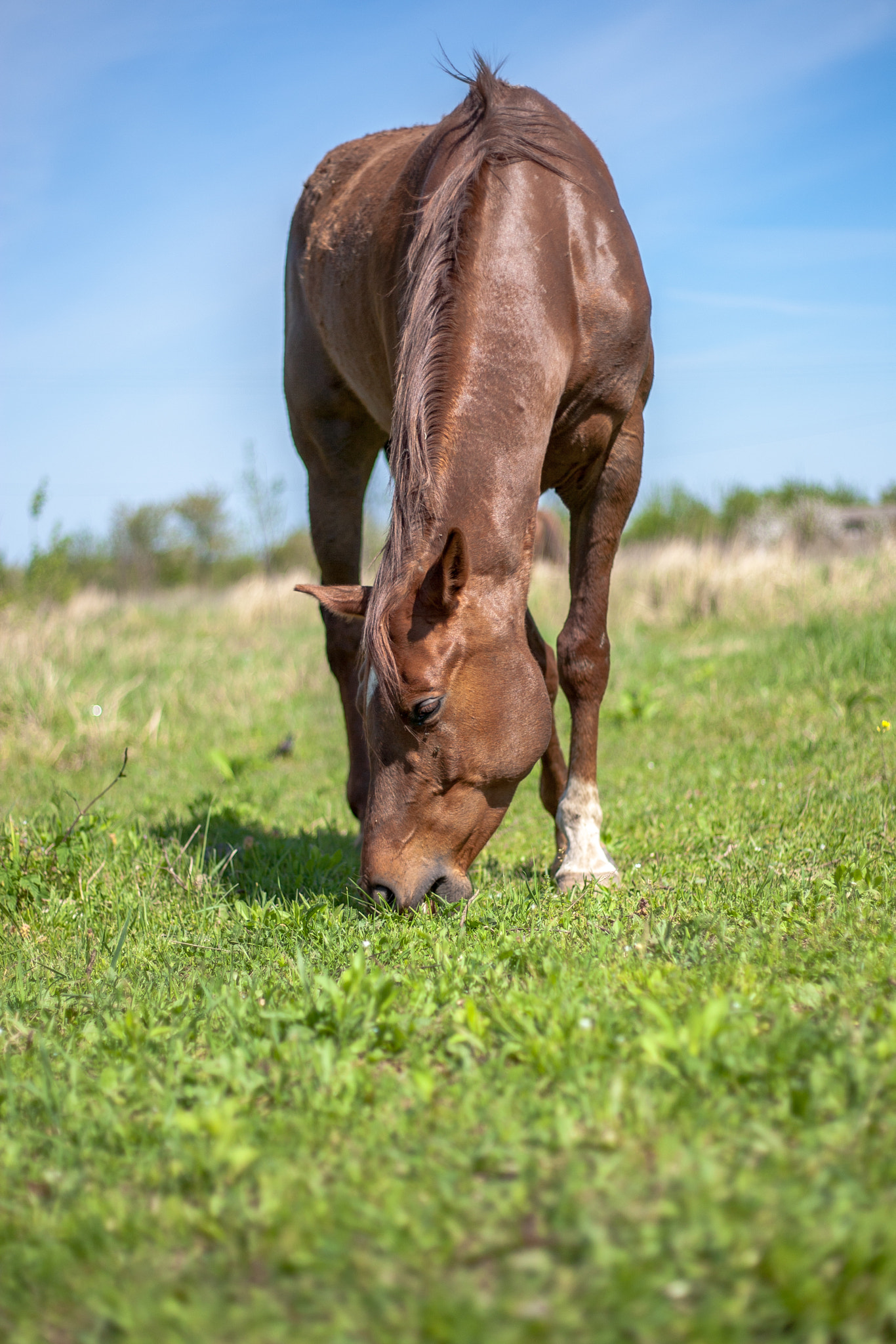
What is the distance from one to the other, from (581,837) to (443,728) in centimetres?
97

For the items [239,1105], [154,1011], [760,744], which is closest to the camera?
[239,1105]

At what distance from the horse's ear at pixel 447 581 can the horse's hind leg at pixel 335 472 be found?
1957mm

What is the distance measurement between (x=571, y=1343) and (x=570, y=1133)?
415mm

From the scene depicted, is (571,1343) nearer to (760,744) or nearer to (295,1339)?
(295,1339)

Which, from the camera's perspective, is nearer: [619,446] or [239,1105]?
[239,1105]

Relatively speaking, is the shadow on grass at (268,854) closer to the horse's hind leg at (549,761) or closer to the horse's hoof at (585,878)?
the horse's hoof at (585,878)

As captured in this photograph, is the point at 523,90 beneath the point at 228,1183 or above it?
above

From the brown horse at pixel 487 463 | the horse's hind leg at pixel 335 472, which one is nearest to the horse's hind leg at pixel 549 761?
the brown horse at pixel 487 463

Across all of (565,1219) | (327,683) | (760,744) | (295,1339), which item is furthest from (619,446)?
(327,683)

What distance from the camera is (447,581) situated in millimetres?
2951

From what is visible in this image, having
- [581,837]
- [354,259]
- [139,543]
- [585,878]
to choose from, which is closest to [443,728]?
[585,878]

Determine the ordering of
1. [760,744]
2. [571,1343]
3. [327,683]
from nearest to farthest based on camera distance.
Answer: [571,1343]
[760,744]
[327,683]

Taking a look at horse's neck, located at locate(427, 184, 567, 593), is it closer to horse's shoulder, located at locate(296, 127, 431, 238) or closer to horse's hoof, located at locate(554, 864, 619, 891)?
horse's hoof, located at locate(554, 864, 619, 891)

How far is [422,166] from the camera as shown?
3.99m
